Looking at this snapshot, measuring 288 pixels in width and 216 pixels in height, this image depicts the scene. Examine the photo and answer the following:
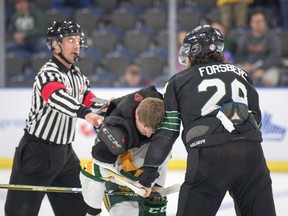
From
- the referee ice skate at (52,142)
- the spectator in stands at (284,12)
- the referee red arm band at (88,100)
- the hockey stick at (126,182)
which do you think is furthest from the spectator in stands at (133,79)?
the hockey stick at (126,182)

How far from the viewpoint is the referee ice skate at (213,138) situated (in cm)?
321

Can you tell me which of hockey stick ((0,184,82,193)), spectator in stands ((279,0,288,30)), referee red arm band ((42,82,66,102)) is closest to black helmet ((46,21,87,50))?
referee red arm band ((42,82,66,102))

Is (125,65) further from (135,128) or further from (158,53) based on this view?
(135,128)

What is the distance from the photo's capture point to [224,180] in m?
3.21

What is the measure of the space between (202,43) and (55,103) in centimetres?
106

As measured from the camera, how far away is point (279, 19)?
892 centimetres

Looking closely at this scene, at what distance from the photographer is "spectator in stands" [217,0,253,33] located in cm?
829

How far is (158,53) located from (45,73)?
4.73 metres

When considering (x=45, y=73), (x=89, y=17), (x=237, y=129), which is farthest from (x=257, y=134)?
(x=89, y=17)

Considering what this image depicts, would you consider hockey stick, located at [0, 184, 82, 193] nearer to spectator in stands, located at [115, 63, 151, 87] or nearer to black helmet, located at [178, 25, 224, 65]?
black helmet, located at [178, 25, 224, 65]

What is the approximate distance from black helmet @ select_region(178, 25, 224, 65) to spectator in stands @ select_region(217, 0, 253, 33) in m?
4.89

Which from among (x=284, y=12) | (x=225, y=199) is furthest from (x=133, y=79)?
(x=225, y=199)

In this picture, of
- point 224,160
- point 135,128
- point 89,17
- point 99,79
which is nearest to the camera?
point 224,160

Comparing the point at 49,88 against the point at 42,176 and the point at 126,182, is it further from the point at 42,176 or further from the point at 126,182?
the point at 126,182
